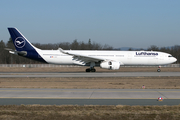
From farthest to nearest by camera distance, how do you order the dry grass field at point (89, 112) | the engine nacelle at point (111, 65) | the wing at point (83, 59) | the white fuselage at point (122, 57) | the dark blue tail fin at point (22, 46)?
the white fuselage at point (122, 57) < the dark blue tail fin at point (22, 46) < the wing at point (83, 59) < the engine nacelle at point (111, 65) < the dry grass field at point (89, 112)

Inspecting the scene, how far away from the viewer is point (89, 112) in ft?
28.7

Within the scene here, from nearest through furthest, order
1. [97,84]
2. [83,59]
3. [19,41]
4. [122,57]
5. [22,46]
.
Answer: [97,84] → [83,59] → [19,41] → [22,46] → [122,57]

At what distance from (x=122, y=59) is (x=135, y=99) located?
2273 cm

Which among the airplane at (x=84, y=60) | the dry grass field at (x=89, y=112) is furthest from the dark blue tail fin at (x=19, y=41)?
the dry grass field at (x=89, y=112)

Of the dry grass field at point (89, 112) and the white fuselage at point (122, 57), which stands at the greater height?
the white fuselage at point (122, 57)

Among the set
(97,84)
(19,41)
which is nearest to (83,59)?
(19,41)

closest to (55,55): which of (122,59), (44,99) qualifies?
(122,59)

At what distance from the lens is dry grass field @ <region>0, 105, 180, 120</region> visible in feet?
26.5

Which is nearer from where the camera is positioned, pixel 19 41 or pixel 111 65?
pixel 111 65

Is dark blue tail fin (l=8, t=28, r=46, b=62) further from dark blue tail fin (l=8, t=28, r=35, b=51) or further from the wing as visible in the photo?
the wing

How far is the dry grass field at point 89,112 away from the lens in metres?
8.08

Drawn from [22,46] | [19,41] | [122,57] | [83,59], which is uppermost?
[19,41]

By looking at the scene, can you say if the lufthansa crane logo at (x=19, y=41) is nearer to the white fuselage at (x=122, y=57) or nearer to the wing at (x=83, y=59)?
the white fuselage at (x=122, y=57)

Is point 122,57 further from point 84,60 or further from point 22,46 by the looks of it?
point 22,46
